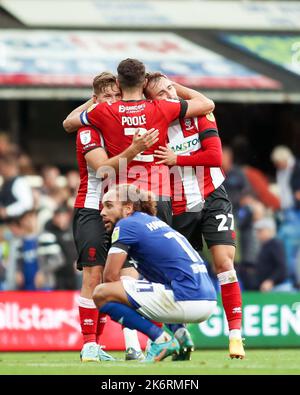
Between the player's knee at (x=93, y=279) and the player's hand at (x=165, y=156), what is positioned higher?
the player's hand at (x=165, y=156)

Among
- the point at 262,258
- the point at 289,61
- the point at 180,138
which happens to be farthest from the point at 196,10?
the point at 180,138

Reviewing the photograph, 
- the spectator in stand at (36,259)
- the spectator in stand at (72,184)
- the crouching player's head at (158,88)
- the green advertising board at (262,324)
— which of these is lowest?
the green advertising board at (262,324)

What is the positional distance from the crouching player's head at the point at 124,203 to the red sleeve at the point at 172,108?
107cm

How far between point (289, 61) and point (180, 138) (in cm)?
836

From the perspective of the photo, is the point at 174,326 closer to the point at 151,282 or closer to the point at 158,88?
the point at 151,282

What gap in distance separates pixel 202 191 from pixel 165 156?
63 centimetres

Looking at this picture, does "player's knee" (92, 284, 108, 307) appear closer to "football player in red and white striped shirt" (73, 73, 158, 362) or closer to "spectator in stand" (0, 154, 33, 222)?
"football player in red and white striped shirt" (73, 73, 158, 362)

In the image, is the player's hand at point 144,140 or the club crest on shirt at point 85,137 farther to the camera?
A: the club crest on shirt at point 85,137

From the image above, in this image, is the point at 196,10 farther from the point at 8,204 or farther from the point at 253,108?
the point at 8,204

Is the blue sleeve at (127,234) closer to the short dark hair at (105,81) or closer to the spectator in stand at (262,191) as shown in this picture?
the short dark hair at (105,81)

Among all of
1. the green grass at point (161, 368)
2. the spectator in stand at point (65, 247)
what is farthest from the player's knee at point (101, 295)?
the spectator in stand at point (65, 247)

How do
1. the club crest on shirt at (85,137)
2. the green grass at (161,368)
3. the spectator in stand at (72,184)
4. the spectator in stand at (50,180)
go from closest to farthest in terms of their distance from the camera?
the green grass at (161,368), the club crest on shirt at (85,137), the spectator in stand at (72,184), the spectator in stand at (50,180)

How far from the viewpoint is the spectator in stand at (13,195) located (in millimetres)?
17562

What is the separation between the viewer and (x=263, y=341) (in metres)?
14.1
